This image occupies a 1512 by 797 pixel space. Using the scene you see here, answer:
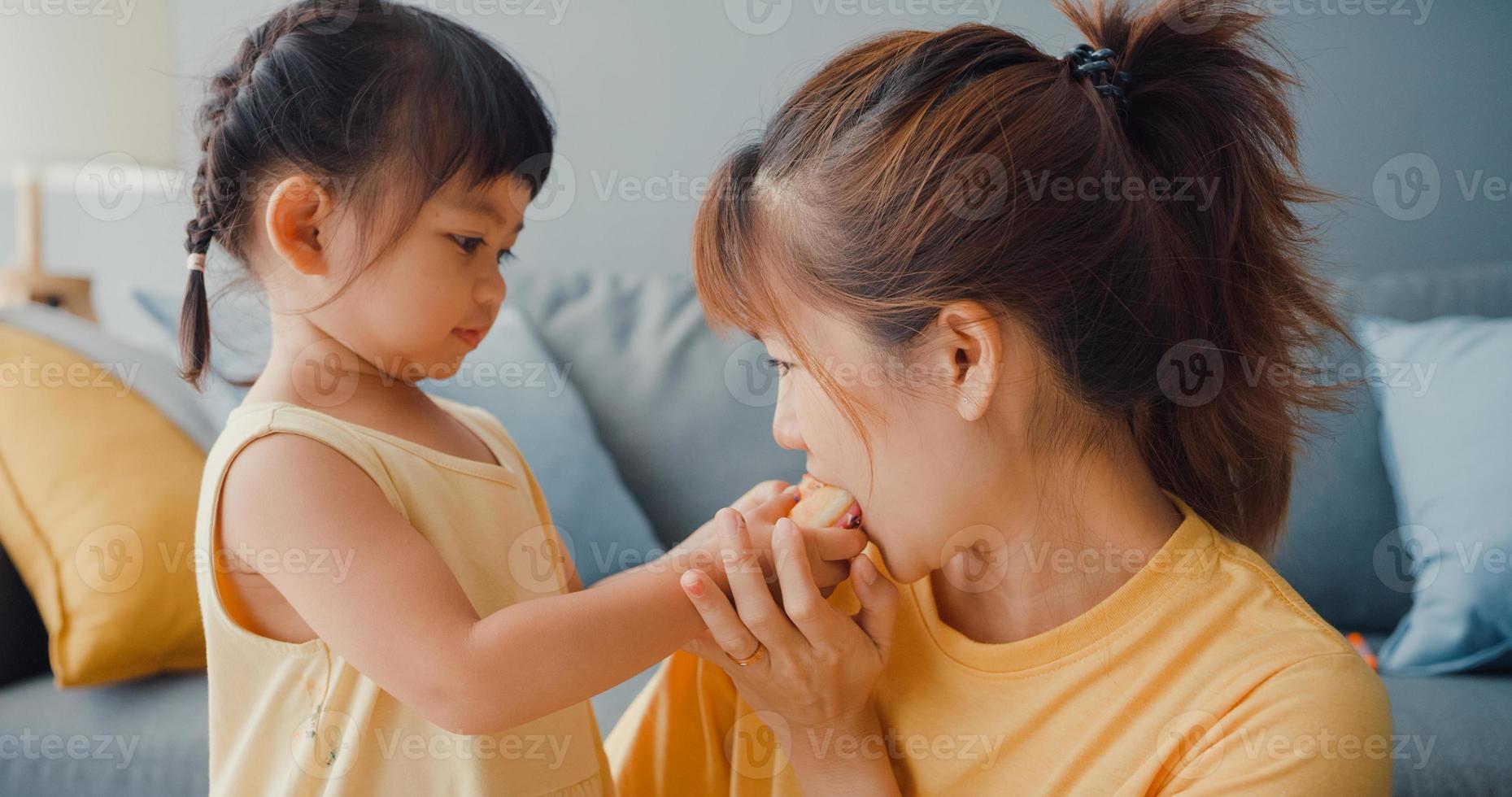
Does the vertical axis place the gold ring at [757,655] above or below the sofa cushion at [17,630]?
above

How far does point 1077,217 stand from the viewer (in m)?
0.80

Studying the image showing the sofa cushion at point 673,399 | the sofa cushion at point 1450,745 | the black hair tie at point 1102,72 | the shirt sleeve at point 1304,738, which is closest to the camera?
the shirt sleeve at point 1304,738

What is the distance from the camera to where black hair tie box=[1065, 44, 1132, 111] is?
0.83 m

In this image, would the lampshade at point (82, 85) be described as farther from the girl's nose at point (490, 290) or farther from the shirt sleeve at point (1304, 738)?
the shirt sleeve at point (1304, 738)

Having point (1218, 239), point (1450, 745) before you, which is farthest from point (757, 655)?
point (1450, 745)

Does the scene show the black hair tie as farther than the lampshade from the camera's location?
No

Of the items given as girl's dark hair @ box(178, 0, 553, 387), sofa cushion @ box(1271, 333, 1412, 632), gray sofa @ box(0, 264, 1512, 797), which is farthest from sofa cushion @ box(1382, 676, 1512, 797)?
girl's dark hair @ box(178, 0, 553, 387)

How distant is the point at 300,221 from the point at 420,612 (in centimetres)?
42

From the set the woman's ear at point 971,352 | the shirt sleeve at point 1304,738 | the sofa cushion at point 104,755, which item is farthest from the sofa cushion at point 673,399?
the shirt sleeve at point 1304,738

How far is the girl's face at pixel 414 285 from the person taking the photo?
3.29ft

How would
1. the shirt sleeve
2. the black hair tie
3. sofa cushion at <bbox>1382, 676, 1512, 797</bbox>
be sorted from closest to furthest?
the shirt sleeve
the black hair tie
sofa cushion at <bbox>1382, 676, 1512, 797</bbox>

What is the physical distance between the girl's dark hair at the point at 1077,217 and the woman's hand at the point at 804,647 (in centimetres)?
15

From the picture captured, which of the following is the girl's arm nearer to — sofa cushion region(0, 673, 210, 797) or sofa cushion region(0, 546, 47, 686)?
sofa cushion region(0, 673, 210, 797)

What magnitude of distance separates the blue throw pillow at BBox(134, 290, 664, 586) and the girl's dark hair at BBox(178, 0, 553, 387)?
685mm
